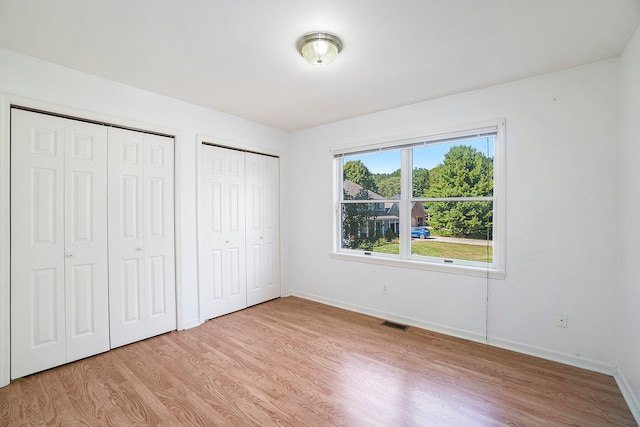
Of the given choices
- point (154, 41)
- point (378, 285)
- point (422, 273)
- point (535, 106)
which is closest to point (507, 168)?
point (535, 106)

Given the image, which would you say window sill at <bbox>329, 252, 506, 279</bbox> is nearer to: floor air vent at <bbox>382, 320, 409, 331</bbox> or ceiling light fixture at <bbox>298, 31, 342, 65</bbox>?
floor air vent at <bbox>382, 320, 409, 331</bbox>

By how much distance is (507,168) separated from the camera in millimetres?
2768

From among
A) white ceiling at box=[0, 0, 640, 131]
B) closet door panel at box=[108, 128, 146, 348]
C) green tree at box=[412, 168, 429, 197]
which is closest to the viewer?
white ceiling at box=[0, 0, 640, 131]

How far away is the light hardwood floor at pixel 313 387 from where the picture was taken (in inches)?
73.2

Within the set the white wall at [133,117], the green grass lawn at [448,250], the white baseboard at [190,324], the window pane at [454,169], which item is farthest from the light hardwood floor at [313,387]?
the window pane at [454,169]

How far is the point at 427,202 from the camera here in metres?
3.34

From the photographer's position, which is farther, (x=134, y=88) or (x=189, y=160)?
(x=189, y=160)

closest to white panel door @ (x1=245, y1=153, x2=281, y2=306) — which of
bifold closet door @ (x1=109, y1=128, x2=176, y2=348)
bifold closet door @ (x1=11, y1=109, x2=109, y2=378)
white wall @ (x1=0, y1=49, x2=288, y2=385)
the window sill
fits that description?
white wall @ (x1=0, y1=49, x2=288, y2=385)

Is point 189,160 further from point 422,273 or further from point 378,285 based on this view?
point 422,273

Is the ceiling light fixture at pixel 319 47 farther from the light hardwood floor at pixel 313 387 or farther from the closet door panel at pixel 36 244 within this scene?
the light hardwood floor at pixel 313 387

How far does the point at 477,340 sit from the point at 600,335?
3.12 feet

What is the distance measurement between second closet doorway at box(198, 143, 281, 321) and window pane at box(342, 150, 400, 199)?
3.83 ft

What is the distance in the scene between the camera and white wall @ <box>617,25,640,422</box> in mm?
1912

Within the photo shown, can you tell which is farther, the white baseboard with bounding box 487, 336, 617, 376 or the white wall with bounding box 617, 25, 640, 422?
the white baseboard with bounding box 487, 336, 617, 376
